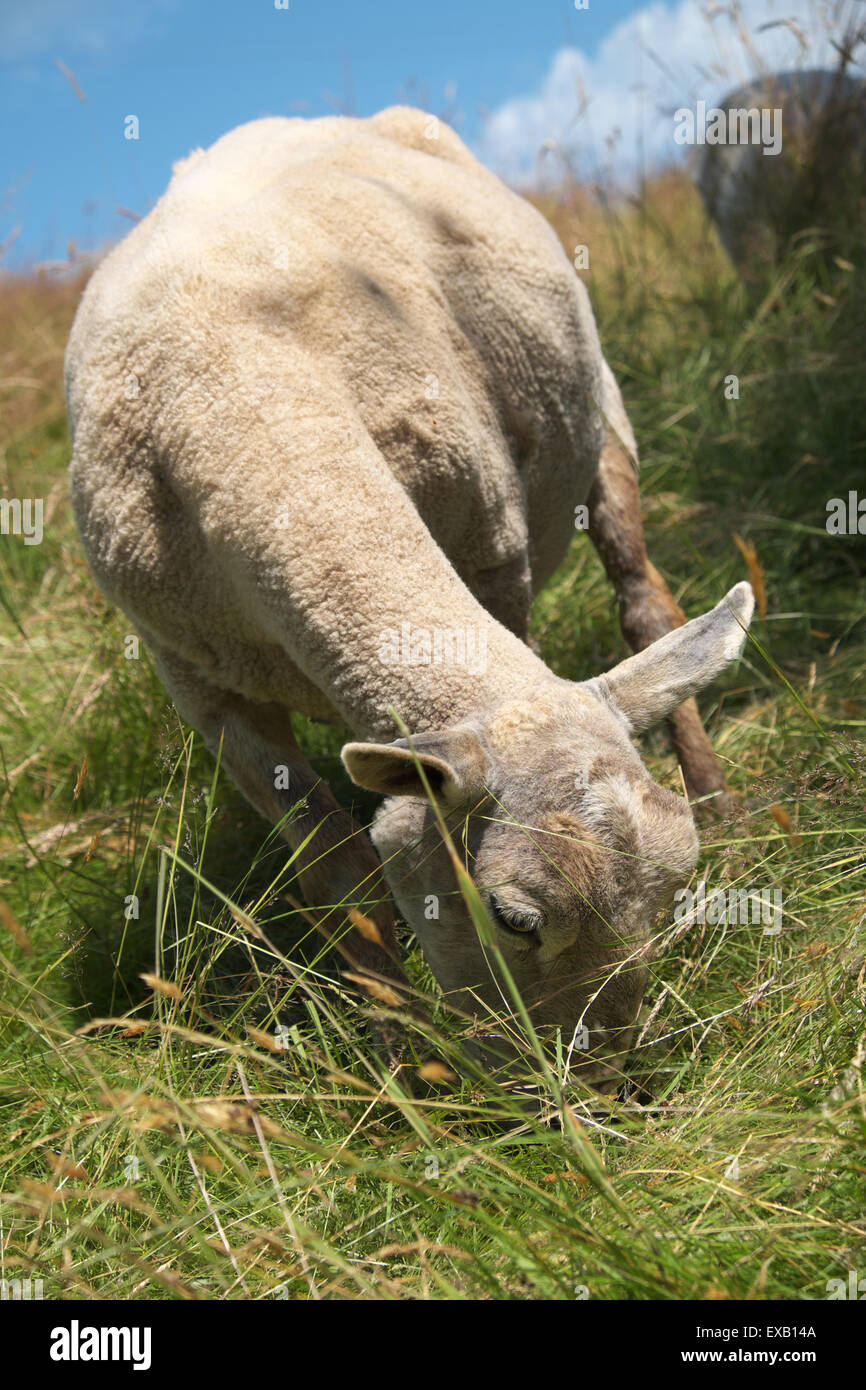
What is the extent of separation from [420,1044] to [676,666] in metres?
1.15

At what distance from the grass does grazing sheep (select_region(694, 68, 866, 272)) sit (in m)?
1.70

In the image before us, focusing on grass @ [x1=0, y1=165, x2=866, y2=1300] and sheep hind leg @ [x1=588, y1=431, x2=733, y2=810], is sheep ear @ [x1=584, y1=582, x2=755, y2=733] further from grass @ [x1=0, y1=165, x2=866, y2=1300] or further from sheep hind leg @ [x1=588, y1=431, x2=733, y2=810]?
sheep hind leg @ [x1=588, y1=431, x2=733, y2=810]

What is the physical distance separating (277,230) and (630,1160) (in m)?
2.56

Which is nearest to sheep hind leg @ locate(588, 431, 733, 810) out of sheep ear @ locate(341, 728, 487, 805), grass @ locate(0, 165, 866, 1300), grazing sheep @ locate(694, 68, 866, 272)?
grass @ locate(0, 165, 866, 1300)

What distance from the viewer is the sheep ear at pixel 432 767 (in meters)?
2.32

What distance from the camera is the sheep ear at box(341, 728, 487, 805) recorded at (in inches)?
91.4

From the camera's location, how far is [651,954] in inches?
105

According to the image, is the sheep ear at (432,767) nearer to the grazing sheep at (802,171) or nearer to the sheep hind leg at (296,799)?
the sheep hind leg at (296,799)

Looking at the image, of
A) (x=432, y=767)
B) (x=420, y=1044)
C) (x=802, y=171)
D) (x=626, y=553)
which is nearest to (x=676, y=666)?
(x=432, y=767)

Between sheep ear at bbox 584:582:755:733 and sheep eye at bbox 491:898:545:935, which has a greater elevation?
sheep ear at bbox 584:582:755:733

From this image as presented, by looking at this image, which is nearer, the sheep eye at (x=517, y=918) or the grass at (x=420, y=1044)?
the grass at (x=420, y=1044)

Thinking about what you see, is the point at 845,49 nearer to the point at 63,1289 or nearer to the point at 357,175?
the point at 357,175

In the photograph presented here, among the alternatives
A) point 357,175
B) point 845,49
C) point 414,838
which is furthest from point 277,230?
point 845,49

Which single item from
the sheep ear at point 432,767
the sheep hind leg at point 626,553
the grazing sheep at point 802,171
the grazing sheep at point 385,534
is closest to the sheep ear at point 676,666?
the grazing sheep at point 385,534
